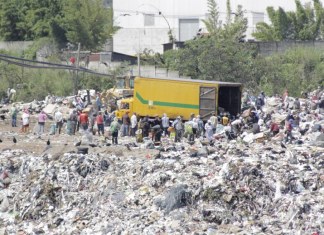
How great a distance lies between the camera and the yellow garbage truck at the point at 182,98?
36.3 meters

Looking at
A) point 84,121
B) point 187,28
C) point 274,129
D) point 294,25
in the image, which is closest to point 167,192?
point 274,129

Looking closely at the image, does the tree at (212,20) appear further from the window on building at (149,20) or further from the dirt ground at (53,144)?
the dirt ground at (53,144)

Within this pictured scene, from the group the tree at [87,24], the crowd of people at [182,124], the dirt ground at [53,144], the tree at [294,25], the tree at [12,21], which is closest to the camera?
the dirt ground at [53,144]

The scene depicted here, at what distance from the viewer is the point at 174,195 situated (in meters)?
23.9

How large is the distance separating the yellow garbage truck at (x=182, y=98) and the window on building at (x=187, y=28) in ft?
89.8

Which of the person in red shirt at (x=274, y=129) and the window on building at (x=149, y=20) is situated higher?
the window on building at (x=149, y=20)

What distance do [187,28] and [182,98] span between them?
A: 1149 inches

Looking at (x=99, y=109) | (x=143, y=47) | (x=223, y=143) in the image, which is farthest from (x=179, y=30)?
(x=223, y=143)

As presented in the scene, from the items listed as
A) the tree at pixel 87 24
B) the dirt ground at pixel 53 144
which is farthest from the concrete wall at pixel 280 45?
the dirt ground at pixel 53 144

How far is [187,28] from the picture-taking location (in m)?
65.4

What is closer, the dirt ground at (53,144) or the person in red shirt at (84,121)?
the dirt ground at (53,144)

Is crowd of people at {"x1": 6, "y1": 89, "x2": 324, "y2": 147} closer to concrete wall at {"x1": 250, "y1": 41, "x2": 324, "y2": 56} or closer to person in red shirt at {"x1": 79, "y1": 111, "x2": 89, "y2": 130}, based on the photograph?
person in red shirt at {"x1": 79, "y1": 111, "x2": 89, "y2": 130}

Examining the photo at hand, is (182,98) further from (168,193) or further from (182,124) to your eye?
(168,193)

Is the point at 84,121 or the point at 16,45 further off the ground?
the point at 16,45
